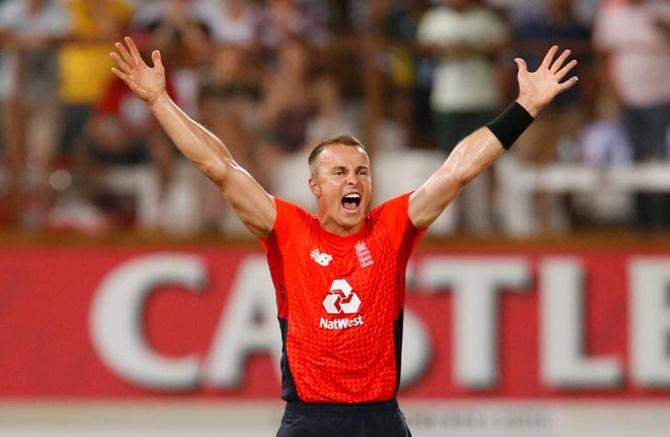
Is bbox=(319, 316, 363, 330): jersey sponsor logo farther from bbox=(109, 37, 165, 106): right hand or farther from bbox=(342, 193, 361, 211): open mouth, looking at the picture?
bbox=(109, 37, 165, 106): right hand

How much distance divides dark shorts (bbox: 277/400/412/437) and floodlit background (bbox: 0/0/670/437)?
202 inches

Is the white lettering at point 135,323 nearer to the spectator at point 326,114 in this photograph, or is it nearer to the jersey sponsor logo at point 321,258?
the spectator at point 326,114

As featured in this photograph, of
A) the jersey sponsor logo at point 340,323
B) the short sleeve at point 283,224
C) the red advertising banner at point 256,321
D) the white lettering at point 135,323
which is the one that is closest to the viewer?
the jersey sponsor logo at point 340,323

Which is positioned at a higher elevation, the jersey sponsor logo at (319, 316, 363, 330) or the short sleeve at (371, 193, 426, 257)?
the short sleeve at (371, 193, 426, 257)

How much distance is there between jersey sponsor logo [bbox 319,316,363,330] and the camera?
8.02 meters

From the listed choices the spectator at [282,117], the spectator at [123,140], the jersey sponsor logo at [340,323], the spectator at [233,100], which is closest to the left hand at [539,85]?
the jersey sponsor logo at [340,323]

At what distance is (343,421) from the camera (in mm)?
7918

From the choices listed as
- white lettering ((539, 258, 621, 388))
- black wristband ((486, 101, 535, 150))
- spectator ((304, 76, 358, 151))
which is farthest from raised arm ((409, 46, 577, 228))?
white lettering ((539, 258, 621, 388))

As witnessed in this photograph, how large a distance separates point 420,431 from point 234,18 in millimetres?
3661

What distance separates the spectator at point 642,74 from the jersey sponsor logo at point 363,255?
5.29 metres

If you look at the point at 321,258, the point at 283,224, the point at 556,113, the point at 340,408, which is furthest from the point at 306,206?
the point at 340,408

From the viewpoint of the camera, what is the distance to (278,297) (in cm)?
824

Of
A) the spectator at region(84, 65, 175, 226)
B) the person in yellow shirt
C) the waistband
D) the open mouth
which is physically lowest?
the waistband

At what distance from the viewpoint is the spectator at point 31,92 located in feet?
43.0
